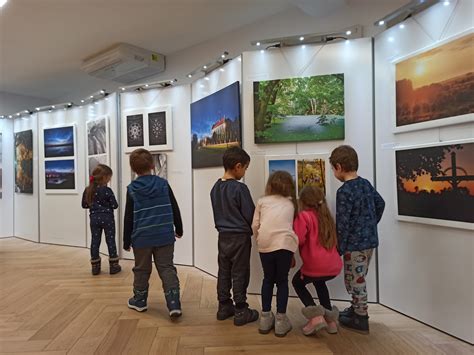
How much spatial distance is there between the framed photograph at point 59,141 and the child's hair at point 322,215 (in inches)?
199

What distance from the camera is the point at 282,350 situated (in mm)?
2344

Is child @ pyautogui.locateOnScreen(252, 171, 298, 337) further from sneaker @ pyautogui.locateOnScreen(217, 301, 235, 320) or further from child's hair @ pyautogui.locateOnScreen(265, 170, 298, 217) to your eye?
sneaker @ pyautogui.locateOnScreen(217, 301, 235, 320)

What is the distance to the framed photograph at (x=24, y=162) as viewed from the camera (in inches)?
268

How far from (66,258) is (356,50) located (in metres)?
5.05

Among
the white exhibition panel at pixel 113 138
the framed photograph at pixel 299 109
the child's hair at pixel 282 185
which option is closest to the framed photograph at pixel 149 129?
the white exhibition panel at pixel 113 138

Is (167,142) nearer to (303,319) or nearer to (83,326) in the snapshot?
(83,326)

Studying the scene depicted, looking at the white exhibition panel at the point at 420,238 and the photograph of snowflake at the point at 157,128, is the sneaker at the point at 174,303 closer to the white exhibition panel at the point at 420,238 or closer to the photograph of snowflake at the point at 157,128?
the white exhibition panel at the point at 420,238

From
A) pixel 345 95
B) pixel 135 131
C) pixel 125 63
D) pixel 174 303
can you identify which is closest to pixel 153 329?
pixel 174 303

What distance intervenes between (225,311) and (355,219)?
53.4 inches

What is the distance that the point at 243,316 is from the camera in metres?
2.77

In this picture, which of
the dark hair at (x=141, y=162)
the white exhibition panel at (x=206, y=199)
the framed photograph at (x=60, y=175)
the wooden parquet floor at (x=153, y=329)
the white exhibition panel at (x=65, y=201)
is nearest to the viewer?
the wooden parquet floor at (x=153, y=329)

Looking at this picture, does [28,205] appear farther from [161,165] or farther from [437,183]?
[437,183]

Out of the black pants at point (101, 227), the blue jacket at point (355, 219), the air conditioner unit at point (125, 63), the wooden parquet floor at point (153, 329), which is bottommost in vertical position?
the wooden parquet floor at point (153, 329)

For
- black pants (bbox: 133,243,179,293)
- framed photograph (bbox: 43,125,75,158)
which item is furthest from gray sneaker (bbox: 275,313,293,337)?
framed photograph (bbox: 43,125,75,158)
